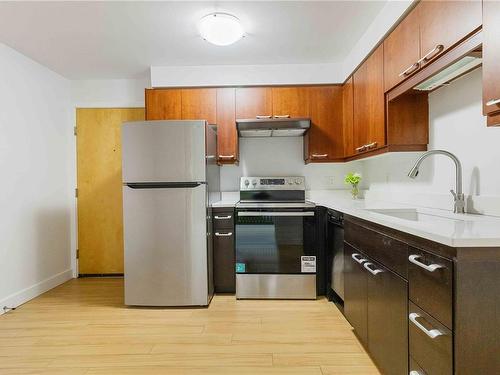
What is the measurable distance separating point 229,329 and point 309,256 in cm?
95

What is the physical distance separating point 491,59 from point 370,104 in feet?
4.01

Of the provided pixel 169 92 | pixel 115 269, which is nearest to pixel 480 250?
pixel 169 92

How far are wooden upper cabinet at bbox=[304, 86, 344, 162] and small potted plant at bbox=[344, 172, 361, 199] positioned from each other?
0.77 feet

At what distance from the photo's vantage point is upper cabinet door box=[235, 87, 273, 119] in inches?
121

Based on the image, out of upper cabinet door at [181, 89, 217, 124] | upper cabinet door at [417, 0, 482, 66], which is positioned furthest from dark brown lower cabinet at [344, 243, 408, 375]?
upper cabinet door at [181, 89, 217, 124]

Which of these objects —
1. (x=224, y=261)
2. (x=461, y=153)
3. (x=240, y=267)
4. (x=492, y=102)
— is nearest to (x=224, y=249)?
(x=224, y=261)

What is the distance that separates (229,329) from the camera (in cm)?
216

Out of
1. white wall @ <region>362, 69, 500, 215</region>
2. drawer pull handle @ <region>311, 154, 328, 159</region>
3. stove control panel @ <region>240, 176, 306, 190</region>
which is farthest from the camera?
stove control panel @ <region>240, 176, 306, 190</region>

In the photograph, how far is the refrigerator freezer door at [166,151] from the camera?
8.20ft

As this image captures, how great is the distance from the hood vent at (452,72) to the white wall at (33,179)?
129 inches

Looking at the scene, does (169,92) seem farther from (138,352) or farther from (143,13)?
(138,352)

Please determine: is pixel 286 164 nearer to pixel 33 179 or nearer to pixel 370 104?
pixel 370 104

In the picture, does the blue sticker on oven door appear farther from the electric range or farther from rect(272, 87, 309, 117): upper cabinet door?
rect(272, 87, 309, 117): upper cabinet door

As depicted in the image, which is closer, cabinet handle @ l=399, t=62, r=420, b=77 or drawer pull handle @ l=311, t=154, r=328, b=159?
cabinet handle @ l=399, t=62, r=420, b=77
